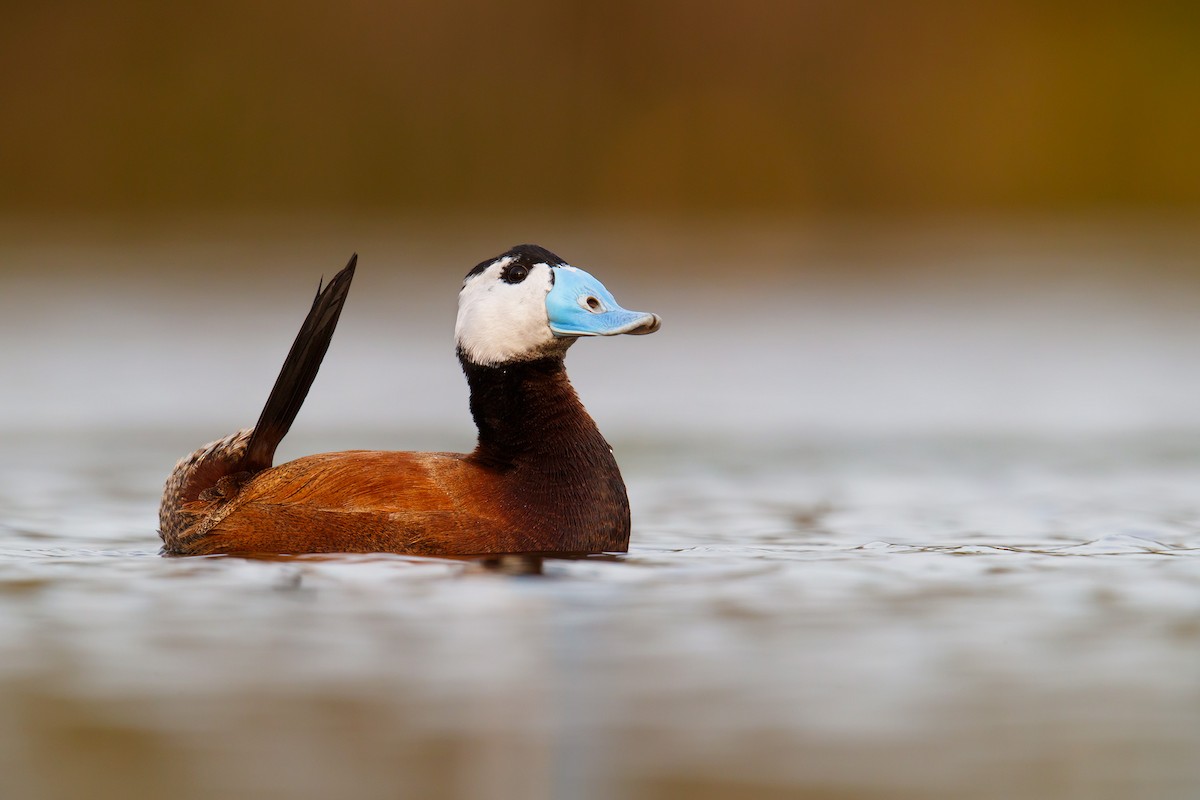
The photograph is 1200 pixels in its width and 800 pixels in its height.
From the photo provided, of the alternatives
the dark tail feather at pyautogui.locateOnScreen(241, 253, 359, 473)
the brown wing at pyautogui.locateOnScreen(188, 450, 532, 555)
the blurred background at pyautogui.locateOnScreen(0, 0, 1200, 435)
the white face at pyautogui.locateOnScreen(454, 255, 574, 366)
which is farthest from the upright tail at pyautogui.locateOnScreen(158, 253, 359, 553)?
the blurred background at pyautogui.locateOnScreen(0, 0, 1200, 435)

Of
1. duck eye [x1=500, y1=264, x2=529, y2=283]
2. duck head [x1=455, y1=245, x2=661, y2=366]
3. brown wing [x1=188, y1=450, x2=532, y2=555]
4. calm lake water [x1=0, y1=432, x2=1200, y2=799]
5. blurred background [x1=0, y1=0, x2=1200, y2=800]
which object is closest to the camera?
calm lake water [x1=0, y1=432, x2=1200, y2=799]

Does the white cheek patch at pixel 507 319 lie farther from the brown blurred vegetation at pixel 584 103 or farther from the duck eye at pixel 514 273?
the brown blurred vegetation at pixel 584 103

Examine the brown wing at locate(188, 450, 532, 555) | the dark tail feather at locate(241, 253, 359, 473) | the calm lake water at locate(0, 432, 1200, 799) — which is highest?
the dark tail feather at locate(241, 253, 359, 473)

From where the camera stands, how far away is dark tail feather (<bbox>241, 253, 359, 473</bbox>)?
6.32m

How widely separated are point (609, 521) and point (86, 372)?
7427mm

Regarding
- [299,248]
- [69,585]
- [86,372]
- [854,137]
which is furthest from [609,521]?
[854,137]

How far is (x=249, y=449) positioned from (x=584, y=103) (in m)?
18.4

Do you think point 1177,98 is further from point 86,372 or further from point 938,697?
point 938,697

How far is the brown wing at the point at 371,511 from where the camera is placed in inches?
234

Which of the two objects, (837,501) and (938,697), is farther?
(837,501)

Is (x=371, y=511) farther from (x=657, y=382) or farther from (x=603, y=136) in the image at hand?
(x=603, y=136)

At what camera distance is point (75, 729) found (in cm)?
392

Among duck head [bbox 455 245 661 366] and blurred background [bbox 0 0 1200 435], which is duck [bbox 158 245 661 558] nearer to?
duck head [bbox 455 245 661 366]

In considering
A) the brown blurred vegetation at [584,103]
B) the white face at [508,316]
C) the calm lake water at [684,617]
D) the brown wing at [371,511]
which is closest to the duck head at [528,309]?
the white face at [508,316]
